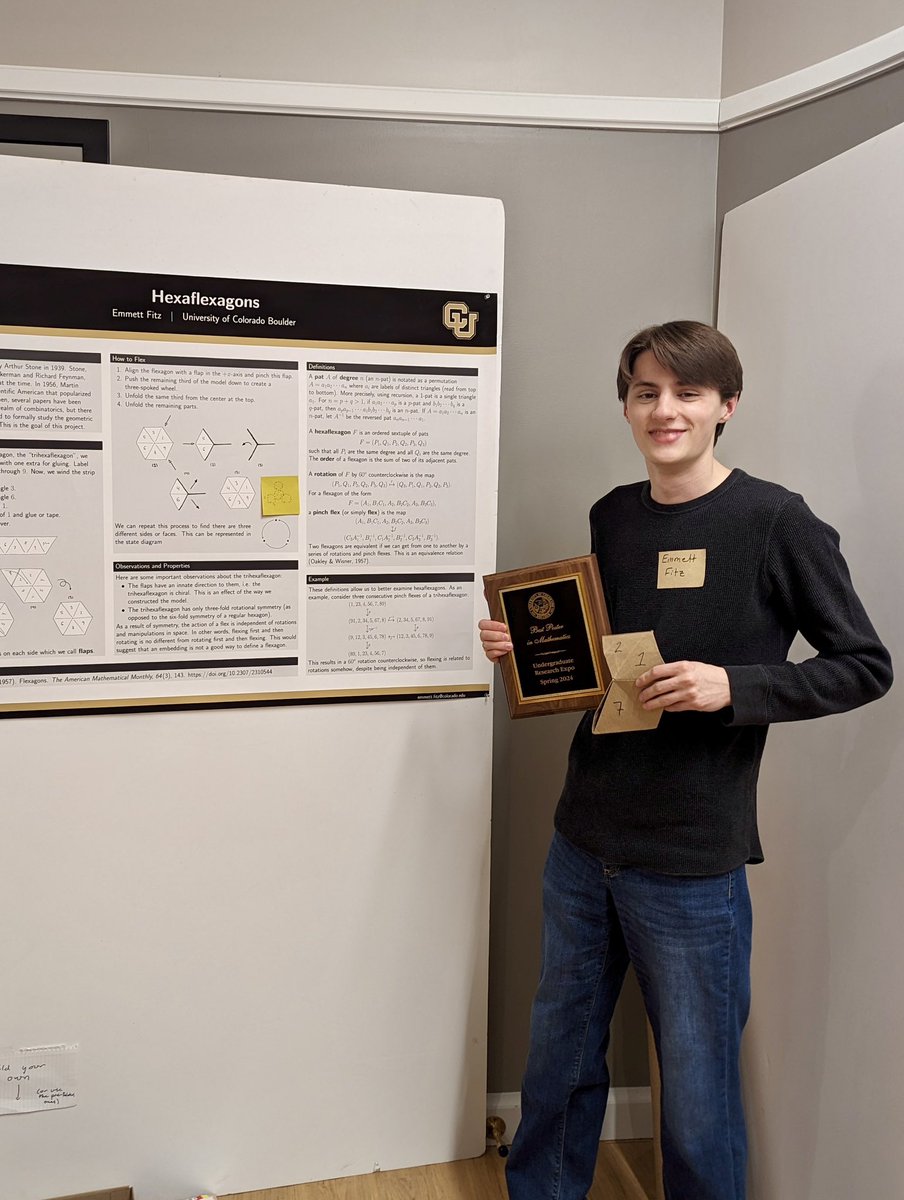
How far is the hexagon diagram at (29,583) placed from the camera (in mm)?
1854

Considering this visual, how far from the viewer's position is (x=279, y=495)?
76.8 inches

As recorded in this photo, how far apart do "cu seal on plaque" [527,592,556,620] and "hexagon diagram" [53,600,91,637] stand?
899 millimetres

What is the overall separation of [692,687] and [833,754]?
47 centimetres

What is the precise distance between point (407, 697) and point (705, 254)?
4.06 feet

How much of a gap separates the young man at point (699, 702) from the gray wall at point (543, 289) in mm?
A: 554

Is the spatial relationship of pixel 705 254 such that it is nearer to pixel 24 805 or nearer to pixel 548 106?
pixel 548 106

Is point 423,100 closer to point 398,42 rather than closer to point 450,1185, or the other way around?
point 398,42

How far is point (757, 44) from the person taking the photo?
2029 millimetres

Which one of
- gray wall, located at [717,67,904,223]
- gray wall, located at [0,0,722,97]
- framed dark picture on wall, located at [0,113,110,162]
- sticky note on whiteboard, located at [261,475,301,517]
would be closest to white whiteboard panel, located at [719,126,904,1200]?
gray wall, located at [717,67,904,223]

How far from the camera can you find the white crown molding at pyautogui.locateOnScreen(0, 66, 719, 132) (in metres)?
1.95

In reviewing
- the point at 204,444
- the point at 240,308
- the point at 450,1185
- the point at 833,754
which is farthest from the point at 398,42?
the point at 450,1185

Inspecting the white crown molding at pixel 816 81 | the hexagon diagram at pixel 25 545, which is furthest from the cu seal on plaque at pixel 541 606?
the white crown molding at pixel 816 81

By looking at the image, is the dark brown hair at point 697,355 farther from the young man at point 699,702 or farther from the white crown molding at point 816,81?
the white crown molding at point 816,81

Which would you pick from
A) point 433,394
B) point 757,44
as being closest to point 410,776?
point 433,394
